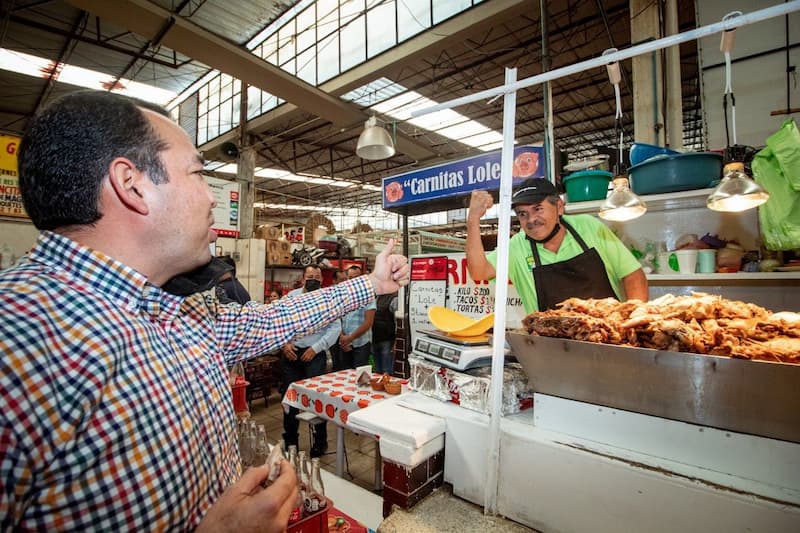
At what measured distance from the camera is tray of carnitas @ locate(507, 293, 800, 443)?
88 centimetres

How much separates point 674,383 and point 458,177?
2880mm

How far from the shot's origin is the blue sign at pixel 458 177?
3225 millimetres

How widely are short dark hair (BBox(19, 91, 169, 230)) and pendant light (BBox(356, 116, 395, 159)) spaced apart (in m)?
4.46

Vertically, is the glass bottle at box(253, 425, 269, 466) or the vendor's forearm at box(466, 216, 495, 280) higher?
the vendor's forearm at box(466, 216, 495, 280)

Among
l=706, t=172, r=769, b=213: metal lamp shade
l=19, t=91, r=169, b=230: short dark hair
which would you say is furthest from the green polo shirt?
l=19, t=91, r=169, b=230: short dark hair

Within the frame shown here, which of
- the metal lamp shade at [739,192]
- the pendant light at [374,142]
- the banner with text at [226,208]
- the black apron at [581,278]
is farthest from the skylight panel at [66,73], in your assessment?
the metal lamp shade at [739,192]

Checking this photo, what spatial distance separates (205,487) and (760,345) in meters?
1.36

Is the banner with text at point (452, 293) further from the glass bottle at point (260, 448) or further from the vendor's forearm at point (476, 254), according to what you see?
the glass bottle at point (260, 448)

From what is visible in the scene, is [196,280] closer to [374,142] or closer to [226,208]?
[374,142]

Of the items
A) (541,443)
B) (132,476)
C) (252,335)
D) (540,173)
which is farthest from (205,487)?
(540,173)

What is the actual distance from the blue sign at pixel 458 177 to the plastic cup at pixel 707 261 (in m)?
1.38

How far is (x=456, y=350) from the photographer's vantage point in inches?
60.0

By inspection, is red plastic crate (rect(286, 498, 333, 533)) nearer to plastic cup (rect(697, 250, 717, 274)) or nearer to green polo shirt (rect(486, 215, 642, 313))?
green polo shirt (rect(486, 215, 642, 313))

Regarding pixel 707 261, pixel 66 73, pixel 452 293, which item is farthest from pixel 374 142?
pixel 66 73
